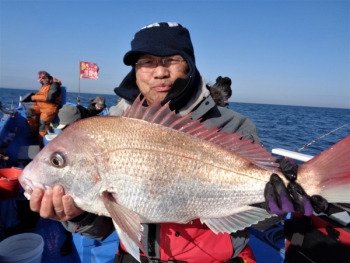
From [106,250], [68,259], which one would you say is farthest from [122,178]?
[68,259]

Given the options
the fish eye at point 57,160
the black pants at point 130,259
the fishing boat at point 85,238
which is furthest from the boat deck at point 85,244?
the fish eye at point 57,160

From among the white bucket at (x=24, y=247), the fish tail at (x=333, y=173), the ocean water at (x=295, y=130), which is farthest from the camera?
the ocean water at (x=295, y=130)

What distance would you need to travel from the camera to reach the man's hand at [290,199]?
5.37 ft

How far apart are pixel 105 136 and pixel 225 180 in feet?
3.05

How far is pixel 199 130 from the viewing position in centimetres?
189

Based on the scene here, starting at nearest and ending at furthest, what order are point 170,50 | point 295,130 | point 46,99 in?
point 170,50, point 46,99, point 295,130

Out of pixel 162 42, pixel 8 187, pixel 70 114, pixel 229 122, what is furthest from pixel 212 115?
pixel 70 114

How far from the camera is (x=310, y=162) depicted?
66.4 inches

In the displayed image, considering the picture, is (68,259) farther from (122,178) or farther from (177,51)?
(177,51)

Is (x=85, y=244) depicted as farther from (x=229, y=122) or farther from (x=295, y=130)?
(x=295, y=130)

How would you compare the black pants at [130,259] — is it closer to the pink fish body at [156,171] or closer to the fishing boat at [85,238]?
the pink fish body at [156,171]

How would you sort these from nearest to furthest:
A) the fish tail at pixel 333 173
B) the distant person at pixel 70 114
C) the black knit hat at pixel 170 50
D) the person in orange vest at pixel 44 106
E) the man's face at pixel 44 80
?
1. the fish tail at pixel 333 173
2. the black knit hat at pixel 170 50
3. the distant person at pixel 70 114
4. the person in orange vest at pixel 44 106
5. the man's face at pixel 44 80

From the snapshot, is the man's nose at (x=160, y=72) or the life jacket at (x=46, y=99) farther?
the life jacket at (x=46, y=99)

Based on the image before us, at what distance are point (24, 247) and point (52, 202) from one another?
6.99 feet
